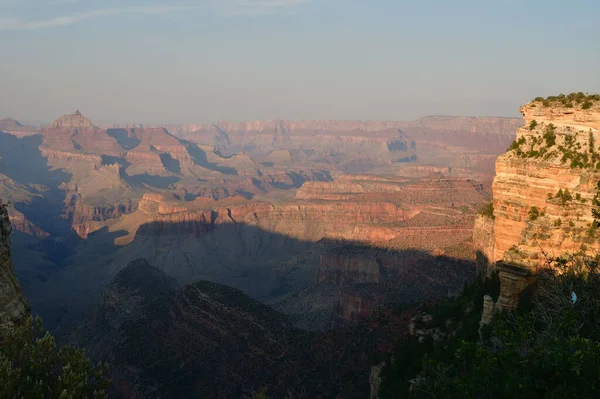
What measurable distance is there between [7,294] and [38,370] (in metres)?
2.99

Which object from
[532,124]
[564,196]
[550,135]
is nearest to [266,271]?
[532,124]

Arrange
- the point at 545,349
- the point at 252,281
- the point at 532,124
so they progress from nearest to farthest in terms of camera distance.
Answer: the point at 545,349 < the point at 532,124 < the point at 252,281

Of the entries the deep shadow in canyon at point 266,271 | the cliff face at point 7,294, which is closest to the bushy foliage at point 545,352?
the cliff face at point 7,294

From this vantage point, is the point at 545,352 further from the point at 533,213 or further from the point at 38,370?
the point at 38,370

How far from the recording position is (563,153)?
79.5ft

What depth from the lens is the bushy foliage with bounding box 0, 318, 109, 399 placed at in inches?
773

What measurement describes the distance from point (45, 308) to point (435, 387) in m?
98.0

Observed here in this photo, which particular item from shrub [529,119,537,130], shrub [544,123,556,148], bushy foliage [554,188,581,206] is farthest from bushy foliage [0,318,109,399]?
shrub [529,119,537,130]

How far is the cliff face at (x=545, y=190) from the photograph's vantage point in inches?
885

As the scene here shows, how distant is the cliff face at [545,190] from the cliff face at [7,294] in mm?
18476

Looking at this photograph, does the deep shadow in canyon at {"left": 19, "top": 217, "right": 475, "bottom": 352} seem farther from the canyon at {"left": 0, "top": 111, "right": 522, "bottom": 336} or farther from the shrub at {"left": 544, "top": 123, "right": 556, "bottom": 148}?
the shrub at {"left": 544, "top": 123, "right": 556, "bottom": 148}

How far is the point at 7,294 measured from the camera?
69.5 ft

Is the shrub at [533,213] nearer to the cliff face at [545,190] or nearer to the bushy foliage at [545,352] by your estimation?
the cliff face at [545,190]

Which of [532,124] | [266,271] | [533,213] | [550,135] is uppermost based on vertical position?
[532,124]
